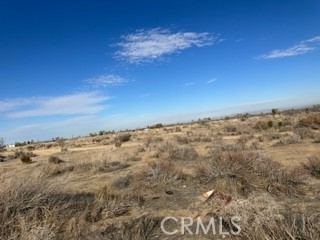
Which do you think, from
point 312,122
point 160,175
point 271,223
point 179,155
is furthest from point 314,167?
point 312,122

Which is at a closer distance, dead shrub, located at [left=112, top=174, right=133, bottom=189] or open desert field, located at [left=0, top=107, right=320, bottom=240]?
open desert field, located at [left=0, top=107, right=320, bottom=240]

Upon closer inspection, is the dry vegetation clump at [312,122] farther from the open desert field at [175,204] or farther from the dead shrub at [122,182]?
the dead shrub at [122,182]

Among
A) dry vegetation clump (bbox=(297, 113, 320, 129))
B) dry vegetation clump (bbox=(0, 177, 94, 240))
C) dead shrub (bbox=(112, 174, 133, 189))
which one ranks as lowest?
dry vegetation clump (bbox=(297, 113, 320, 129))

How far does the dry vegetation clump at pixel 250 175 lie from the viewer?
870cm

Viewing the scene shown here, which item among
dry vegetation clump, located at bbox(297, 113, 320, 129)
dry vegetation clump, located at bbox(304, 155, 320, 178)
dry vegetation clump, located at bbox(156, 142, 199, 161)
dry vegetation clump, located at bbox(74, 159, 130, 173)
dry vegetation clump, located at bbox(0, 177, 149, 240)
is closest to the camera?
dry vegetation clump, located at bbox(0, 177, 149, 240)

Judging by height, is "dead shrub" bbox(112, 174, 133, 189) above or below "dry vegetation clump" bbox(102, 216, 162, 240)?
above

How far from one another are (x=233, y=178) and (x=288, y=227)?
4315 millimetres

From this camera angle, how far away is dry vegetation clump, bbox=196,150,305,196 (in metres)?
8.70

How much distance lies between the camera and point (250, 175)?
927cm

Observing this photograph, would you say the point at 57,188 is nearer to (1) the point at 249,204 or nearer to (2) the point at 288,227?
(1) the point at 249,204

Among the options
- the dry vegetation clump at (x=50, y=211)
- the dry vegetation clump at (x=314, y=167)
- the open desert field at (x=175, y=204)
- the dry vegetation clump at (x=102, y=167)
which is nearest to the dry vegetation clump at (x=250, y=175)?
the open desert field at (x=175, y=204)

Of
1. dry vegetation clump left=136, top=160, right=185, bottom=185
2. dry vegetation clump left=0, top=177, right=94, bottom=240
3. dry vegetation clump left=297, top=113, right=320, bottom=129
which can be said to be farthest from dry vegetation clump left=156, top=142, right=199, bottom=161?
dry vegetation clump left=297, top=113, right=320, bottom=129

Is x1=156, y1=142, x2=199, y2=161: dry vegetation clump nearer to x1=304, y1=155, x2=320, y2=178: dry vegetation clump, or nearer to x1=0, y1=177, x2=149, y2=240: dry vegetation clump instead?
x1=304, y1=155, x2=320, y2=178: dry vegetation clump

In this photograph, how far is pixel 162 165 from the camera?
37.8 ft
